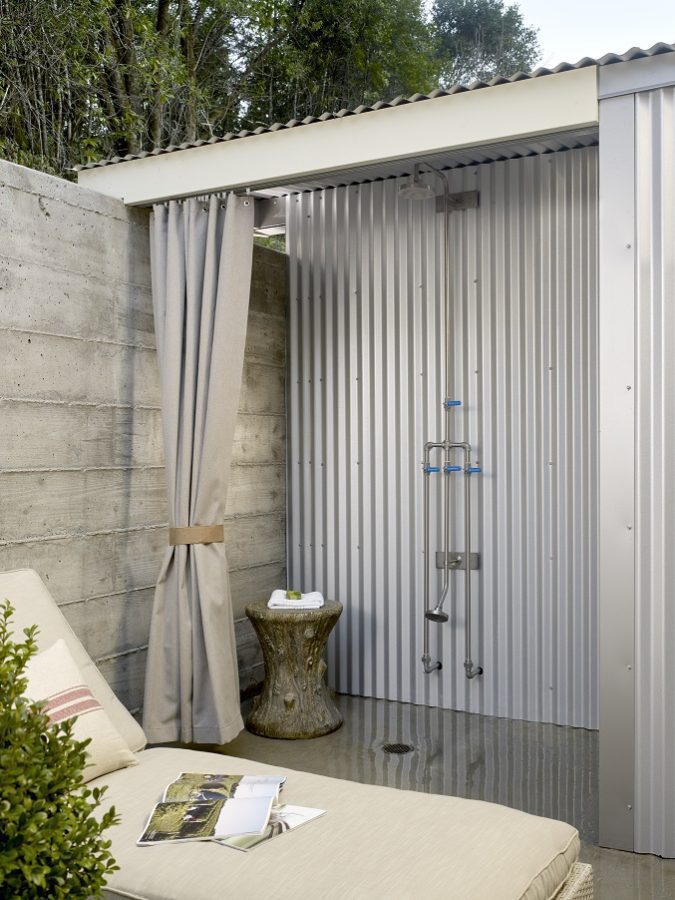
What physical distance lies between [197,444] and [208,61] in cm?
580

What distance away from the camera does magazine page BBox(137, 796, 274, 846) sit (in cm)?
206

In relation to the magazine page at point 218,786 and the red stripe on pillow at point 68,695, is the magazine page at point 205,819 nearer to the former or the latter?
the magazine page at point 218,786

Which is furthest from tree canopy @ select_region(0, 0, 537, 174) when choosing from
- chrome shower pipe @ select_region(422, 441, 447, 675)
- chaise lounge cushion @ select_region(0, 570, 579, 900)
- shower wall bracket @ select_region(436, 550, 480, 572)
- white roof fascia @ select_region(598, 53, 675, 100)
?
chaise lounge cushion @ select_region(0, 570, 579, 900)

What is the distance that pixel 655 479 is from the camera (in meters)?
2.90

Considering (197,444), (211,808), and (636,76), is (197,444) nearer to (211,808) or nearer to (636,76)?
(211,808)

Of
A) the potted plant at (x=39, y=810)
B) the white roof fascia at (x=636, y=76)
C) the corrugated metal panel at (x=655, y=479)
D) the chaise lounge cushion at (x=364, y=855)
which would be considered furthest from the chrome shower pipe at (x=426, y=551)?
the potted plant at (x=39, y=810)

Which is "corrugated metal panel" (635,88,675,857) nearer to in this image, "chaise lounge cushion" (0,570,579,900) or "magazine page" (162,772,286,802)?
"chaise lounge cushion" (0,570,579,900)

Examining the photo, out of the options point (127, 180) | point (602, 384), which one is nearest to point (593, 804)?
point (602, 384)

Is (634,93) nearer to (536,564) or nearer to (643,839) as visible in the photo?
(536,564)

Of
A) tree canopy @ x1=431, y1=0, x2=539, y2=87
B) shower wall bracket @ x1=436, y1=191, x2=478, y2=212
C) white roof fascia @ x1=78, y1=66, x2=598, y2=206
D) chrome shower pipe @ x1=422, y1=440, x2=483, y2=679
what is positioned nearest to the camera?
white roof fascia @ x1=78, y1=66, x2=598, y2=206

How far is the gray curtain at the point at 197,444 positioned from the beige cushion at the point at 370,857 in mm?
1434

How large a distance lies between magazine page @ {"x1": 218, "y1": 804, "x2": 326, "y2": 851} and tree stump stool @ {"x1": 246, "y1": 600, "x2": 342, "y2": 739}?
73.9 inches

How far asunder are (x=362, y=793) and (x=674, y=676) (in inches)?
45.8

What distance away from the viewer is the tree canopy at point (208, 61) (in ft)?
21.0
